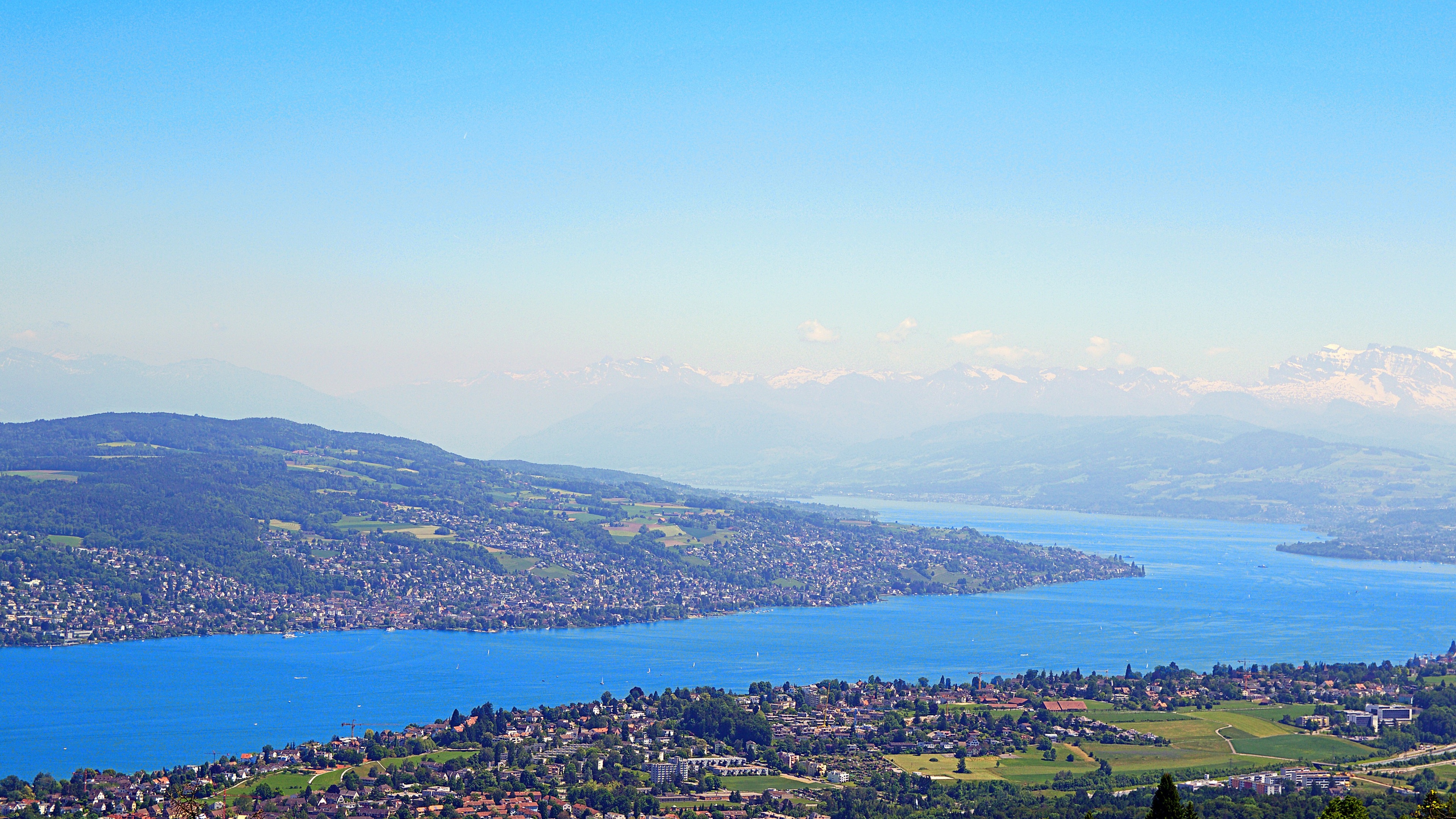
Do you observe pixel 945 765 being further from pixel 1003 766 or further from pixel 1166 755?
pixel 1166 755

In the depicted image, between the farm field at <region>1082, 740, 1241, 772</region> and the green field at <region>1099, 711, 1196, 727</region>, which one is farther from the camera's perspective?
the green field at <region>1099, 711, 1196, 727</region>

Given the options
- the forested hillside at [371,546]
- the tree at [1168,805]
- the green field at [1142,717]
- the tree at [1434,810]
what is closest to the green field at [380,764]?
the green field at [1142,717]

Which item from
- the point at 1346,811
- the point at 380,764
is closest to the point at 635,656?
the point at 380,764

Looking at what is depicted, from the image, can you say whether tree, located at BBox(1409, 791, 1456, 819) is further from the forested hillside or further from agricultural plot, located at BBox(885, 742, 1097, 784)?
the forested hillside

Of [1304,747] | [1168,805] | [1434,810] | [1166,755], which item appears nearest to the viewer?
[1168,805]

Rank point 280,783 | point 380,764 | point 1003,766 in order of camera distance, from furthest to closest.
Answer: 1. point 1003,766
2. point 380,764
3. point 280,783

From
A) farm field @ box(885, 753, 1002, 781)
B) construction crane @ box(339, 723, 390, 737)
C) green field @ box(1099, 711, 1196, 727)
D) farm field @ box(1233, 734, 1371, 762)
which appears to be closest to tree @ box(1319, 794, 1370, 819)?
farm field @ box(885, 753, 1002, 781)

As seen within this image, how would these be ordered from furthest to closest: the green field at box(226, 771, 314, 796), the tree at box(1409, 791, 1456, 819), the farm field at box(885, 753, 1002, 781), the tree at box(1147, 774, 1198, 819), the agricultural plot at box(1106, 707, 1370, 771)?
the agricultural plot at box(1106, 707, 1370, 771) → the farm field at box(885, 753, 1002, 781) → the green field at box(226, 771, 314, 796) → the tree at box(1409, 791, 1456, 819) → the tree at box(1147, 774, 1198, 819)
